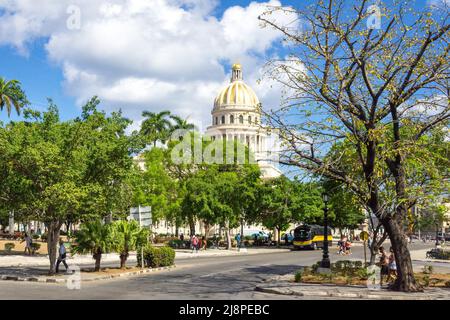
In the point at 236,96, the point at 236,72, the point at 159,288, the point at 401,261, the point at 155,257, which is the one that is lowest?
the point at 159,288

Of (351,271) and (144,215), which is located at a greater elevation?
(144,215)

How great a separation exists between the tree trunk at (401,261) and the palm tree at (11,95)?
1786 inches

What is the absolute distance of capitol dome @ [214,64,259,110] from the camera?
13962cm

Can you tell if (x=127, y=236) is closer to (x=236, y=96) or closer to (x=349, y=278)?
(x=349, y=278)

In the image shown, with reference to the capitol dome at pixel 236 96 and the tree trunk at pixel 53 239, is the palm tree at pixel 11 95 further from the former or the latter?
the capitol dome at pixel 236 96

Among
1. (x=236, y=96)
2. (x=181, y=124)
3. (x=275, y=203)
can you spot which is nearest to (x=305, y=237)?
(x=275, y=203)

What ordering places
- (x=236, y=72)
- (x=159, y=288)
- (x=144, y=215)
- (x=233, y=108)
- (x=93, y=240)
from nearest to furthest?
(x=159, y=288) < (x=93, y=240) < (x=144, y=215) < (x=233, y=108) < (x=236, y=72)

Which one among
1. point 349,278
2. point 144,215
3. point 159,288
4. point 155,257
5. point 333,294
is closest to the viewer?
point 333,294

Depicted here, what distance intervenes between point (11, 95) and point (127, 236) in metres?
35.4

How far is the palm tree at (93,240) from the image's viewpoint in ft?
79.3

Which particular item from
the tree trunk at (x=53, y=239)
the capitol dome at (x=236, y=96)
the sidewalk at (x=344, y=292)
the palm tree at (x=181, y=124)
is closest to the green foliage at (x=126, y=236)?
the tree trunk at (x=53, y=239)

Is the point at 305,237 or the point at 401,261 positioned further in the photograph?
Answer: the point at 305,237

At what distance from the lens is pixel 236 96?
14025cm
